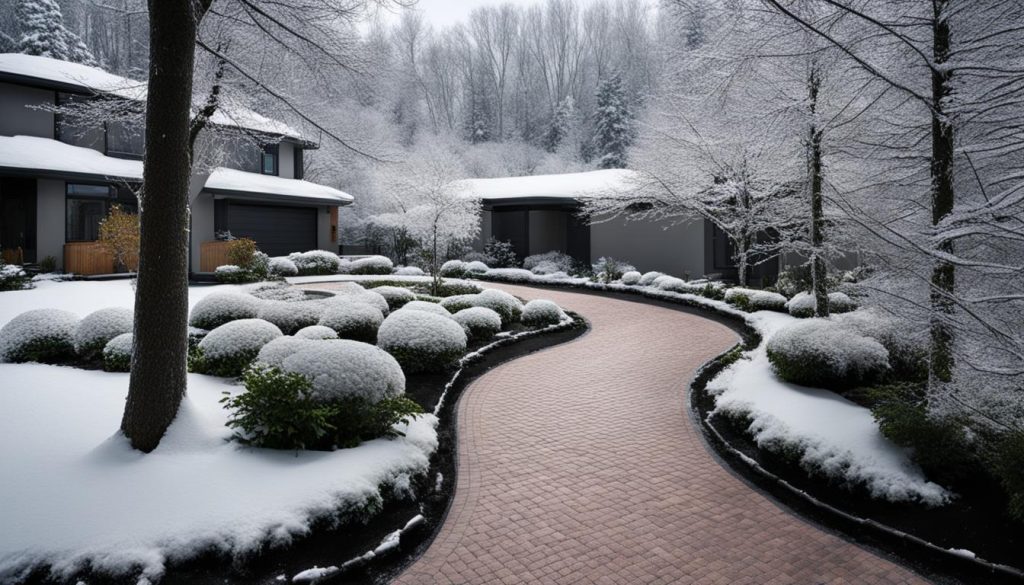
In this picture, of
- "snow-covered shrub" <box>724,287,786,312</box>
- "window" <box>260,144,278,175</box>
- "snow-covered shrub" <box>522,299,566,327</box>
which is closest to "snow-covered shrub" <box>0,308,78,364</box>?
"snow-covered shrub" <box>522,299,566,327</box>

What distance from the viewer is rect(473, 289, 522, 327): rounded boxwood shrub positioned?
45.6ft

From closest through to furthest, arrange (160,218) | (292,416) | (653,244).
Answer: (160,218), (292,416), (653,244)

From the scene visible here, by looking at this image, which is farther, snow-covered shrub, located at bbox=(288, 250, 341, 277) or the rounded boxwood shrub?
snow-covered shrub, located at bbox=(288, 250, 341, 277)

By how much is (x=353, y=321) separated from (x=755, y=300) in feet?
33.6

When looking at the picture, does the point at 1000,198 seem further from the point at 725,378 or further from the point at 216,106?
the point at 216,106

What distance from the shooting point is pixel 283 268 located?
21.4 m

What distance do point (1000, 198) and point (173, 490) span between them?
245 inches

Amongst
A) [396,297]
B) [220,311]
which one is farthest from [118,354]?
[396,297]

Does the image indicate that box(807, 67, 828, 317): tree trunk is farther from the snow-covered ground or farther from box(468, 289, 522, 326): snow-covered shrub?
the snow-covered ground

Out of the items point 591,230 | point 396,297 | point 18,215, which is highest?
point 591,230

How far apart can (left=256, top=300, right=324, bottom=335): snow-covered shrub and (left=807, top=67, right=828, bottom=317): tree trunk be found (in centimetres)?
928

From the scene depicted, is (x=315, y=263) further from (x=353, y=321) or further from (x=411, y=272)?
(x=353, y=321)

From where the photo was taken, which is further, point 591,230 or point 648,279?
point 591,230

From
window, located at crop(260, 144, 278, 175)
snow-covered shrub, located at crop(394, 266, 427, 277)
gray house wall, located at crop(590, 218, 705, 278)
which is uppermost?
window, located at crop(260, 144, 278, 175)
